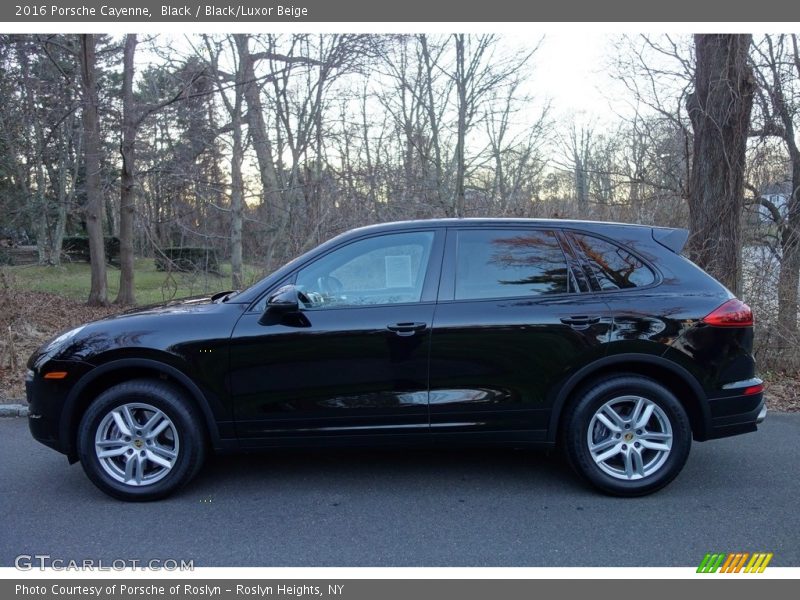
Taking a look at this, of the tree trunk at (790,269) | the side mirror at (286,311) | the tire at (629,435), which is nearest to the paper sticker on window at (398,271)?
the side mirror at (286,311)

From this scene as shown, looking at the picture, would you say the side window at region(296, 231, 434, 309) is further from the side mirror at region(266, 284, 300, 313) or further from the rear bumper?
the rear bumper

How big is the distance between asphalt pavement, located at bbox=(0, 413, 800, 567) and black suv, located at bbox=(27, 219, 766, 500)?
296 mm

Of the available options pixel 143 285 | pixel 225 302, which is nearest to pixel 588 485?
pixel 225 302

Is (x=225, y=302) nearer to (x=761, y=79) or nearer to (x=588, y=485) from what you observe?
(x=588, y=485)

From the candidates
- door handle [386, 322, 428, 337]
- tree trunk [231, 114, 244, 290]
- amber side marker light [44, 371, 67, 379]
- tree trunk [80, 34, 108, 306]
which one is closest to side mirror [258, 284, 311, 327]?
door handle [386, 322, 428, 337]

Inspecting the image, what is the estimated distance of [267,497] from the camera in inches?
154

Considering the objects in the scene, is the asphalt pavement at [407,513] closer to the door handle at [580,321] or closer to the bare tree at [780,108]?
the door handle at [580,321]

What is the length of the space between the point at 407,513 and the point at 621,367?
5.59ft

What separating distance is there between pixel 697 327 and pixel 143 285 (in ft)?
68.0

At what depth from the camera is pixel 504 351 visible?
3.80 metres

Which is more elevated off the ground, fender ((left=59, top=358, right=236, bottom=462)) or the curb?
fender ((left=59, top=358, right=236, bottom=462))

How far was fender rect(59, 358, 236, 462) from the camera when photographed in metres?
3.76

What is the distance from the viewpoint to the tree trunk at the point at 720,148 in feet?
25.2
